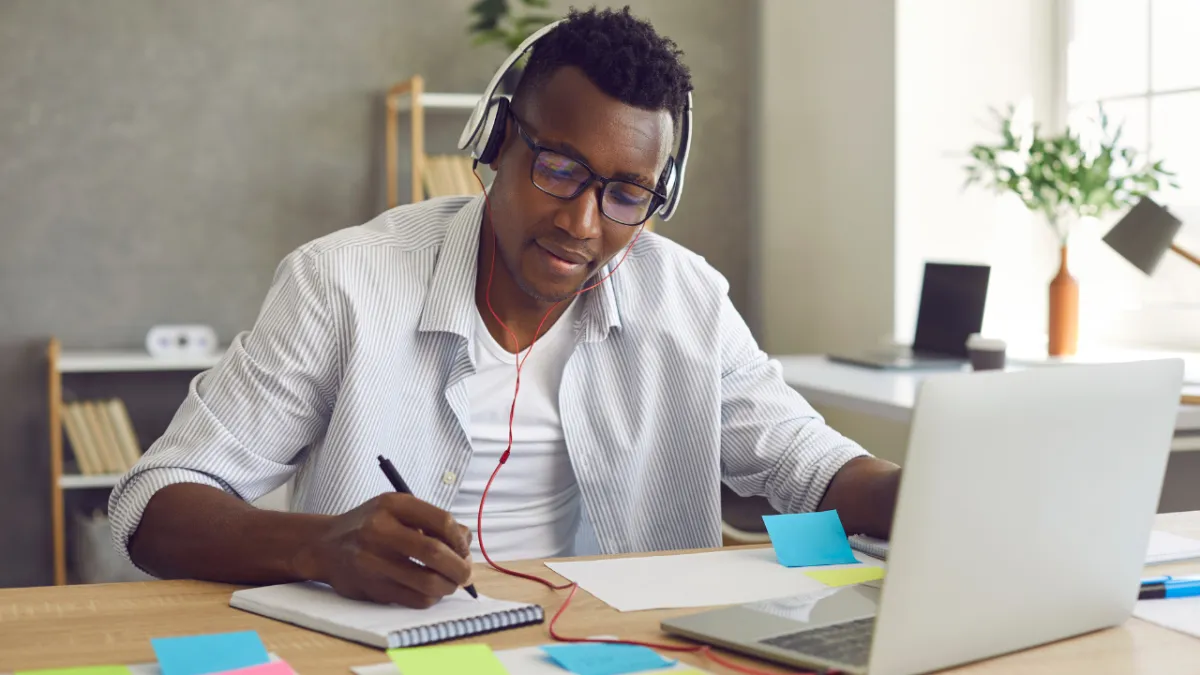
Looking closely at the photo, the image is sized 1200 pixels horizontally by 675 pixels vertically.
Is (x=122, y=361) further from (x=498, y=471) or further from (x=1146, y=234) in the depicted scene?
(x=1146, y=234)

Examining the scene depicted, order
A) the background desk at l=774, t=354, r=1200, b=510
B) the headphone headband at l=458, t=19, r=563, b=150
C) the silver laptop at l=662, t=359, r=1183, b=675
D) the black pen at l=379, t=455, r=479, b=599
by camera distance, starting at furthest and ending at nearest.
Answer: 1. the background desk at l=774, t=354, r=1200, b=510
2. the headphone headband at l=458, t=19, r=563, b=150
3. the black pen at l=379, t=455, r=479, b=599
4. the silver laptop at l=662, t=359, r=1183, b=675

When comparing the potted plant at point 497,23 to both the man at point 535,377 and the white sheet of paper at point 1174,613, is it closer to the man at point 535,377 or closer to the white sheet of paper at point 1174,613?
the man at point 535,377

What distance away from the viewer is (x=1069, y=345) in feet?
8.51

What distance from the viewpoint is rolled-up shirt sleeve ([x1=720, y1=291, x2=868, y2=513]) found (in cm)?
139

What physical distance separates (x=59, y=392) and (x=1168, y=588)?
2.83 metres

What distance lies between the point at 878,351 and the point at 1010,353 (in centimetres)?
30

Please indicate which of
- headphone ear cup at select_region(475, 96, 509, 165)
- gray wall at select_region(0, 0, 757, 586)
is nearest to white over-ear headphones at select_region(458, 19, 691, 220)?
headphone ear cup at select_region(475, 96, 509, 165)

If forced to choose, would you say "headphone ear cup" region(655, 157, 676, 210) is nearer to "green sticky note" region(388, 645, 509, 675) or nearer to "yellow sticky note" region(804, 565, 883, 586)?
"yellow sticky note" region(804, 565, 883, 586)

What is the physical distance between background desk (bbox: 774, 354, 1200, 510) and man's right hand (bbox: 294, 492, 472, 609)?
745 mm

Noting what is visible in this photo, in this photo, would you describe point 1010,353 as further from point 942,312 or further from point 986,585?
point 986,585

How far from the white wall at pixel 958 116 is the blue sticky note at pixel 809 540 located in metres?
1.96

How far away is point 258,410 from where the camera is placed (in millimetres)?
1258

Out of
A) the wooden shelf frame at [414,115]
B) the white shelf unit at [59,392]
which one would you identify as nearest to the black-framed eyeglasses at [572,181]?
the wooden shelf frame at [414,115]

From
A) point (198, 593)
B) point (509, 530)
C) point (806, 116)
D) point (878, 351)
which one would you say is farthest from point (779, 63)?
point (198, 593)
